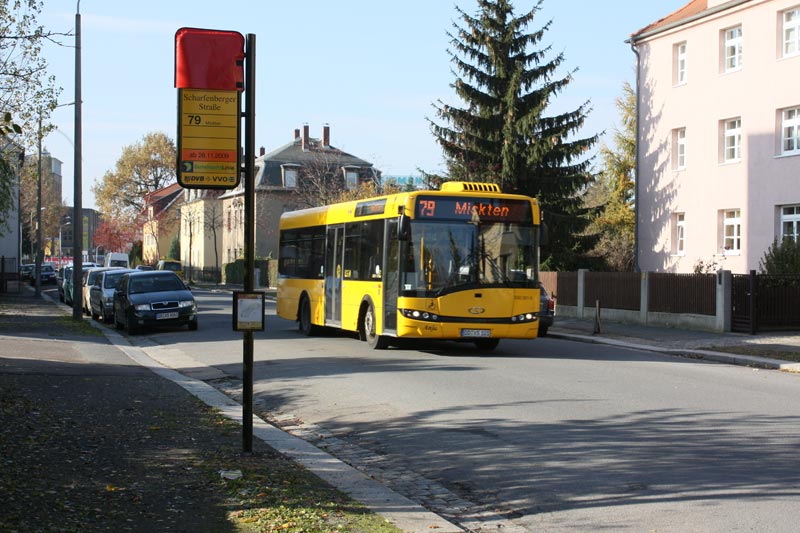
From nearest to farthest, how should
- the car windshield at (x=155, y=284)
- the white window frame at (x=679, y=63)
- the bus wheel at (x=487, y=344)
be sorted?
the bus wheel at (x=487, y=344), the car windshield at (x=155, y=284), the white window frame at (x=679, y=63)

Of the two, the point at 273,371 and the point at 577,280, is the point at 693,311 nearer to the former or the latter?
the point at 577,280

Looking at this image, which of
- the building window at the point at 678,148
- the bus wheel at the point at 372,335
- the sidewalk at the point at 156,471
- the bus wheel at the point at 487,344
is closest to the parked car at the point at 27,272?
the building window at the point at 678,148

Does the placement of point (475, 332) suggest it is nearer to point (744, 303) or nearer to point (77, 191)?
point (744, 303)

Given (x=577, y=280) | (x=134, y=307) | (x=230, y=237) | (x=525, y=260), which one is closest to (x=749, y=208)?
(x=577, y=280)

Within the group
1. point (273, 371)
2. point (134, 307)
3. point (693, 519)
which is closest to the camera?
point (693, 519)

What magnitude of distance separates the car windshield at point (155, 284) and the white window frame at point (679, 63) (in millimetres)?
20933

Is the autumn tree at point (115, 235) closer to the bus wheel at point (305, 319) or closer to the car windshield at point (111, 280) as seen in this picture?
the car windshield at point (111, 280)

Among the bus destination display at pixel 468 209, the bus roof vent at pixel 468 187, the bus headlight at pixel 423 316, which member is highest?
the bus roof vent at pixel 468 187

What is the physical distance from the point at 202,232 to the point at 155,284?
69.9 metres

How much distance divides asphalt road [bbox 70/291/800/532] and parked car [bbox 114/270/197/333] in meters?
6.80

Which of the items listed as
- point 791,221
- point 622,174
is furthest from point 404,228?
point 622,174

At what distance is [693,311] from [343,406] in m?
16.7

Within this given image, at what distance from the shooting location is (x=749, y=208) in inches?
1267

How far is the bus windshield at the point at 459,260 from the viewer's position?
1753 centimetres
